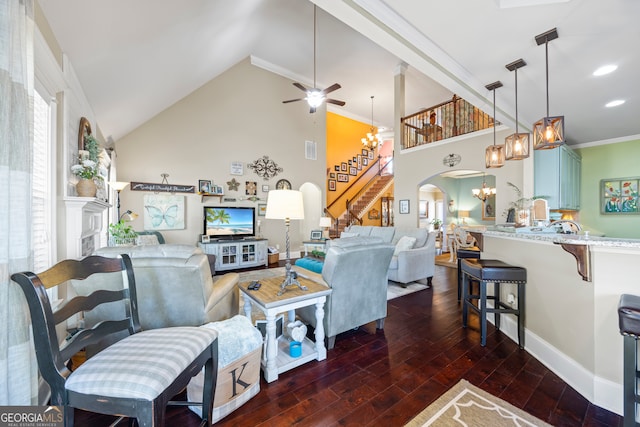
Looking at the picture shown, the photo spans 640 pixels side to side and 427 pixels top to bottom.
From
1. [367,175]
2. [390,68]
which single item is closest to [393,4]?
[390,68]

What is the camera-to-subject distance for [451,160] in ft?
18.7

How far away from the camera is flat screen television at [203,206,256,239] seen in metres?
5.84

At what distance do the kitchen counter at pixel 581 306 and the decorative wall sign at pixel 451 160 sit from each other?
3612 millimetres

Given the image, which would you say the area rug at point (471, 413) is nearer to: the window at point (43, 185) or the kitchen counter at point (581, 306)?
the kitchen counter at point (581, 306)

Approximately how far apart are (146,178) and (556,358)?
6.76m

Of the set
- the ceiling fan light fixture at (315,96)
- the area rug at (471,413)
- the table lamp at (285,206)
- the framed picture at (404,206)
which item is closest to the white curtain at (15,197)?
the table lamp at (285,206)

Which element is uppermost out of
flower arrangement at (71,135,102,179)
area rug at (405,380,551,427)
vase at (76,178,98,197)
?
flower arrangement at (71,135,102,179)

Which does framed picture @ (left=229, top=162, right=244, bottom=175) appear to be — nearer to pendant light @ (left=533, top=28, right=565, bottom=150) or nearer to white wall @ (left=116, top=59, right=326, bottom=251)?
white wall @ (left=116, top=59, right=326, bottom=251)

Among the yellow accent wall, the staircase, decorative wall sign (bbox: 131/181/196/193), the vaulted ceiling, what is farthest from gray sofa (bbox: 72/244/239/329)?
the yellow accent wall

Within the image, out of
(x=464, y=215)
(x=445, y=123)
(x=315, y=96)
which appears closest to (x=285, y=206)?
(x=315, y=96)

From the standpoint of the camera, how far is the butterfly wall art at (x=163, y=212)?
17.7 ft

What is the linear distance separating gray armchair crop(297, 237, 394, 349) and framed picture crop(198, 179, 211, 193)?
4.38 m

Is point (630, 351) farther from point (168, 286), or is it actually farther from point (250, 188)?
point (250, 188)

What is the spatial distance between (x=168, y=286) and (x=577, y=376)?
3097mm
